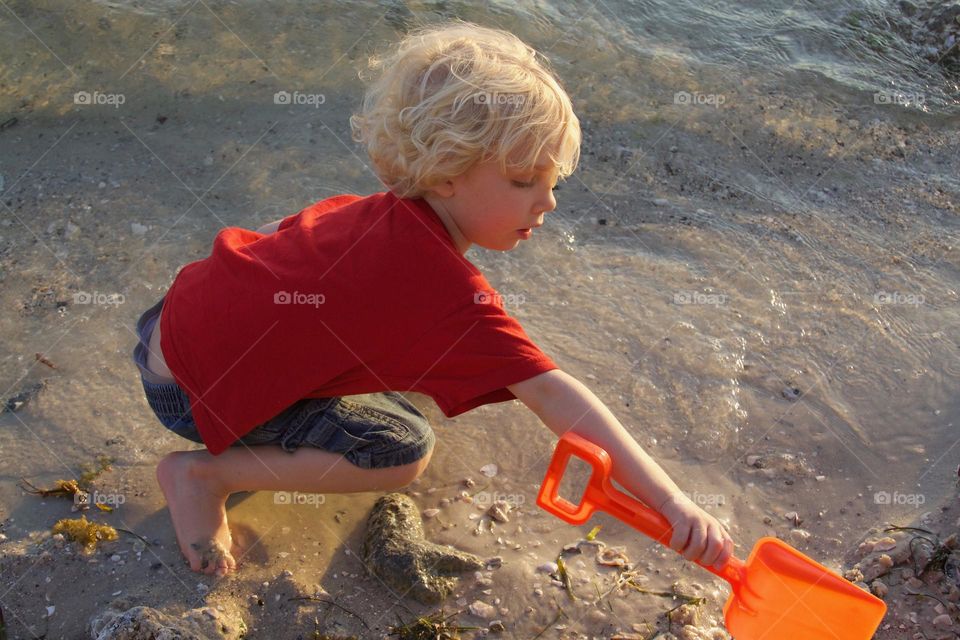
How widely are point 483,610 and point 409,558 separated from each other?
0.71 feet

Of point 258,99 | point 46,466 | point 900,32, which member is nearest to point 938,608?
point 46,466

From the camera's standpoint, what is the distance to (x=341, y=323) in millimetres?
1936

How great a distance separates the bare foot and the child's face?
0.90 metres

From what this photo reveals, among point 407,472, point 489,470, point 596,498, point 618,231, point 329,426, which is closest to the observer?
point 596,498

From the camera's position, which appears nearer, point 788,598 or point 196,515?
point 788,598

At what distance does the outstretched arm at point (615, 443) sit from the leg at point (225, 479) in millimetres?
599

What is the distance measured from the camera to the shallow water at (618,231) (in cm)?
252

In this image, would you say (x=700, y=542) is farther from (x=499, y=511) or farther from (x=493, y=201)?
(x=493, y=201)

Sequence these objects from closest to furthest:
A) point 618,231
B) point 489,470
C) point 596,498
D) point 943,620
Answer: point 596,498 → point 943,620 → point 489,470 → point 618,231

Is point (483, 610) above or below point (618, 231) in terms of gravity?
below

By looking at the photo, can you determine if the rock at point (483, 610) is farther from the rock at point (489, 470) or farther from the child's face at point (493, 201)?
the child's face at point (493, 201)

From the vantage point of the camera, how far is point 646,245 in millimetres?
3453

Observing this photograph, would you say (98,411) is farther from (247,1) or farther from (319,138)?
(247,1)

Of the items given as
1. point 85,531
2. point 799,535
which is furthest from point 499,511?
point 85,531
